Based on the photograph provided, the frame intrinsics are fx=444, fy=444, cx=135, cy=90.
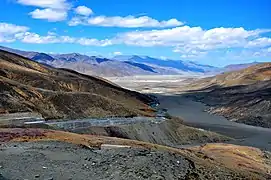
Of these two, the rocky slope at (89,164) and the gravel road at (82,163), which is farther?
the rocky slope at (89,164)

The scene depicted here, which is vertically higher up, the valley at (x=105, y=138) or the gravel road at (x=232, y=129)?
the valley at (x=105, y=138)

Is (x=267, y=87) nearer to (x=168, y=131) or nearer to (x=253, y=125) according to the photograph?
(x=253, y=125)

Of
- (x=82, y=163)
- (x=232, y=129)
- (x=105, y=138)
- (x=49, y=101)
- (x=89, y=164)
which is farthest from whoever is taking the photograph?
(x=232, y=129)

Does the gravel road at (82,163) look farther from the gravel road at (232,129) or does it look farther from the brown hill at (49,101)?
the gravel road at (232,129)

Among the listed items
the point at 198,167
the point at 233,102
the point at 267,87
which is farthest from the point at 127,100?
the point at 198,167

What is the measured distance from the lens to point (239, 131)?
123 meters

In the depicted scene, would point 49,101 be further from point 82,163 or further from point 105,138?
point 82,163

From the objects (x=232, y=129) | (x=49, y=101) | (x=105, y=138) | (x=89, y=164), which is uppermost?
(x=49, y=101)

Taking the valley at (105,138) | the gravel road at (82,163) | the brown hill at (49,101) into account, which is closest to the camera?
the gravel road at (82,163)

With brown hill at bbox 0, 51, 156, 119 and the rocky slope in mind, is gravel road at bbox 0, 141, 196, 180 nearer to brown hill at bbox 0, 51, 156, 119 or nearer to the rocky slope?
the rocky slope

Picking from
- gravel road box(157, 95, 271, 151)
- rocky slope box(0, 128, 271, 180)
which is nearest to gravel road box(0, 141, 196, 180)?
rocky slope box(0, 128, 271, 180)

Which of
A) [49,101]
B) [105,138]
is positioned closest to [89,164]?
[105,138]

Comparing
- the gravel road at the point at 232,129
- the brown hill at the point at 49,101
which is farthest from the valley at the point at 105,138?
the brown hill at the point at 49,101

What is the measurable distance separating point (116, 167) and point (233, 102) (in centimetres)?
14687
